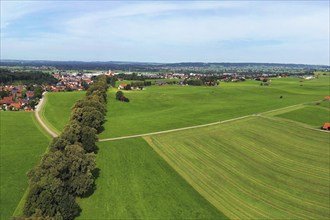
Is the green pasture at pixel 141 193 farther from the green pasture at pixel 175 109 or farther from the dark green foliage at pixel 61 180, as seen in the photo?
the green pasture at pixel 175 109


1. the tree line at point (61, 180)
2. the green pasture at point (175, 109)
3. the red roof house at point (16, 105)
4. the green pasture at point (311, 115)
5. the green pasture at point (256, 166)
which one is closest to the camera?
the tree line at point (61, 180)

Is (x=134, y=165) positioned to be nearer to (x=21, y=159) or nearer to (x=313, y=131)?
(x=21, y=159)

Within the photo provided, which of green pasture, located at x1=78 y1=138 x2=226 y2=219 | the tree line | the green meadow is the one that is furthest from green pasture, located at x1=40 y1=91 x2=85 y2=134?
green pasture, located at x1=78 y1=138 x2=226 y2=219

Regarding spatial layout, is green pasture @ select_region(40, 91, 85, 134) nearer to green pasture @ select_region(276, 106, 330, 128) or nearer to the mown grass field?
the mown grass field

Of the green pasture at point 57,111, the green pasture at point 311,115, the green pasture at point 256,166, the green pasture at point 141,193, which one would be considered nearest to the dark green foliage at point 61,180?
the green pasture at point 141,193

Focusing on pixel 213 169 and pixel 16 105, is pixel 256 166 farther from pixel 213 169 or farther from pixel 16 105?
pixel 16 105

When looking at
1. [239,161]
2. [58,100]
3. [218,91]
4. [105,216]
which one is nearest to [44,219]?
[105,216]
